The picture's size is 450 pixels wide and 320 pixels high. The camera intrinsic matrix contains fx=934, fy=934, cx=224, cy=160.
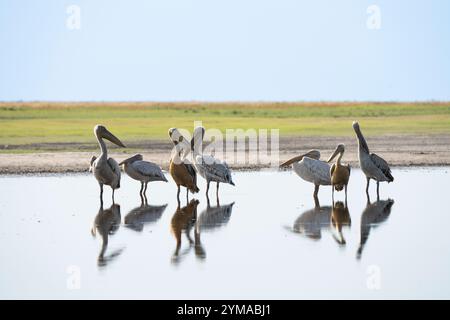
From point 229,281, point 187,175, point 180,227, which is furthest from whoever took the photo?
point 187,175

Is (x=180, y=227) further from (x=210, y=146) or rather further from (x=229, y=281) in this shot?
(x=210, y=146)

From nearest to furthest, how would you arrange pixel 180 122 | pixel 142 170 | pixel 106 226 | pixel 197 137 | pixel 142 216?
1. pixel 106 226
2. pixel 142 216
3. pixel 142 170
4. pixel 197 137
5. pixel 180 122

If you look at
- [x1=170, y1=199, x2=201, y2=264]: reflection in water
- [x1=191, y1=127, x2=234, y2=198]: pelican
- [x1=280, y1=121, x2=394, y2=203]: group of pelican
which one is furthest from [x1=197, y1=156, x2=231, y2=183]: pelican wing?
[x1=280, y1=121, x2=394, y2=203]: group of pelican

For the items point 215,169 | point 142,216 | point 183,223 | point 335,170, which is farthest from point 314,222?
point 215,169

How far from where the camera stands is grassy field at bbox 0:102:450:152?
87.3ft

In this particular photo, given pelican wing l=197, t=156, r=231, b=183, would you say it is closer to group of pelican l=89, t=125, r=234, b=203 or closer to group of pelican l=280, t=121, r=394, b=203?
group of pelican l=89, t=125, r=234, b=203

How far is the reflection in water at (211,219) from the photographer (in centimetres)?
909

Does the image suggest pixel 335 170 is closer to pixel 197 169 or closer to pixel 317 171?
pixel 317 171

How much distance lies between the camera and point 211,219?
10234 mm

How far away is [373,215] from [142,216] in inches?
102

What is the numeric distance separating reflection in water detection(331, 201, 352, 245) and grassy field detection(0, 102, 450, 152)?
38.1 ft
